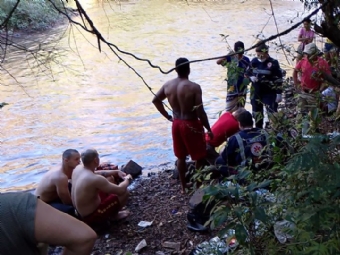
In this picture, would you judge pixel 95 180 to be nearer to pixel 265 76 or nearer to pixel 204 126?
pixel 204 126

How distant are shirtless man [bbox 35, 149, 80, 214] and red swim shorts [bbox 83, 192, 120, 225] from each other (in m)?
0.38

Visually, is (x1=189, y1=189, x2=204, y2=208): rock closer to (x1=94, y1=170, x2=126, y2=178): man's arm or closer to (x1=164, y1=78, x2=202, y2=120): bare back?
(x1=164, y1=78, x2=202, y2=120): bare back

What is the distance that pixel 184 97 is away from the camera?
579 centimetres

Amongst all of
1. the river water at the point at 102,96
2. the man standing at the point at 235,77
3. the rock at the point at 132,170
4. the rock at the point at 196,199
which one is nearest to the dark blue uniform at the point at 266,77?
the man standing at the point at 235,77

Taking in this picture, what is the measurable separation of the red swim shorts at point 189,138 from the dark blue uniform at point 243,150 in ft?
2.70

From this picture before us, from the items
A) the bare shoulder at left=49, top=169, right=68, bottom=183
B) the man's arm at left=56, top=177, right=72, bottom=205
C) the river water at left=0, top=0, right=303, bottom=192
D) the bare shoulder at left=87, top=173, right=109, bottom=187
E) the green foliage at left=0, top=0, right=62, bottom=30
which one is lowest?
the river water at left=0, top=0, right=303, bottom=192

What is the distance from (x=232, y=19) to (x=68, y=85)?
458 inches

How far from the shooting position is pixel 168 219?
568 cm

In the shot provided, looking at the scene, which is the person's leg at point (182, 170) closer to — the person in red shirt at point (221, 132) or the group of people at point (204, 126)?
the group of people at point (204, 126)

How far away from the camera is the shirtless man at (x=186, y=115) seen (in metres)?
5.77

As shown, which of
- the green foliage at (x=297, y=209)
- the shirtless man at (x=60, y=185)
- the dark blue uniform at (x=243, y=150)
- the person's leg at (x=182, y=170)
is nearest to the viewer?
the green foliage at (x=297, y=209)

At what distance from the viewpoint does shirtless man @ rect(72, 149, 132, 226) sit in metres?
5.38

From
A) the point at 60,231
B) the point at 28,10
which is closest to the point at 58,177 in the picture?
the point at 60,231

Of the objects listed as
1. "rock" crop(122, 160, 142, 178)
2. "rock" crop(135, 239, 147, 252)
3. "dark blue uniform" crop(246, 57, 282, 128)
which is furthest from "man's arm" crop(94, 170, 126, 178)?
"dark blue uniform" crop(246, 57, 282, 128)
